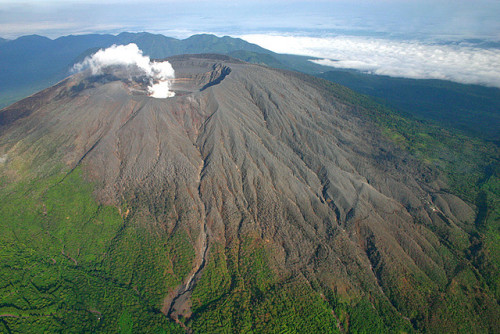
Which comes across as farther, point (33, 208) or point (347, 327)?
point (33, 208)

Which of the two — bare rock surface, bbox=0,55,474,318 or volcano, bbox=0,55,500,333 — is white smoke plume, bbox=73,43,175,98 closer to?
bare rock surface, bbox=0,55,474,318

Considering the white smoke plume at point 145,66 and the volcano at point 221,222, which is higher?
the white smoke plume at point 145,66

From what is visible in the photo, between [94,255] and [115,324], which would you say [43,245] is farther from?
[115,324]

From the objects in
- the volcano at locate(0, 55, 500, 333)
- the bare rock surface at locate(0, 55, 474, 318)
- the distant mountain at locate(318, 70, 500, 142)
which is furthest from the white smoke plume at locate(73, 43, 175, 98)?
the distant mountain at locate(318, 70, 500, 142)

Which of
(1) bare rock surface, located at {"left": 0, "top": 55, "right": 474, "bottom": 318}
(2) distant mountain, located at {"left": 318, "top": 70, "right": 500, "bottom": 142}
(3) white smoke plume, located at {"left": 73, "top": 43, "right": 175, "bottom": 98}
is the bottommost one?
(2) distant mountain, located at {"left": 318, "top": 70, "right": 500, "bottom": 142}

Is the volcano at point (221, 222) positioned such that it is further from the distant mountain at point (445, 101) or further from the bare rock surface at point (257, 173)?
the distant mountain at point (445, 101)

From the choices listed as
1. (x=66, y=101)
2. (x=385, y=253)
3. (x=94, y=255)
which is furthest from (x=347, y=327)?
(x=66, y=101)

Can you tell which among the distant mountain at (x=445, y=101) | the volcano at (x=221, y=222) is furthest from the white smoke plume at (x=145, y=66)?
the distant mountain at (x=445, y=101)
